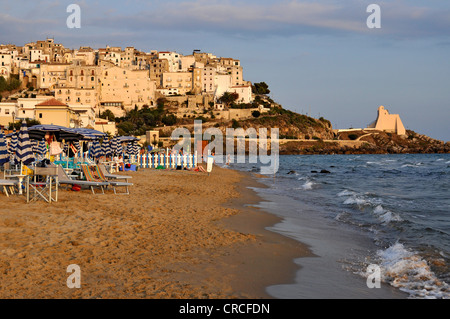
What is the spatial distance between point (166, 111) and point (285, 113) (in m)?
34.7

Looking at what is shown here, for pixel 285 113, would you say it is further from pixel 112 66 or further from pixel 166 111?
pixel 112 66

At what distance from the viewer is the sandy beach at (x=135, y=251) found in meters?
5.29

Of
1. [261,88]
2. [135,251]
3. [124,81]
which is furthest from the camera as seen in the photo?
[261,88]

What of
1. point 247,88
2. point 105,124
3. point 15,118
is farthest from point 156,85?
point 15,118

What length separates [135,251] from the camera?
274 inches

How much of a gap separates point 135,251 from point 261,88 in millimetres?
134967

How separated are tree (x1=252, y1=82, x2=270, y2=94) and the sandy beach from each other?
423ft

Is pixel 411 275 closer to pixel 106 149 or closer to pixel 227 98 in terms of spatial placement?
pixel 106 149

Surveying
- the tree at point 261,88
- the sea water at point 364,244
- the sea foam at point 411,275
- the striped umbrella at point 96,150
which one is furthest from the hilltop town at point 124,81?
the sea foam at point 411,275

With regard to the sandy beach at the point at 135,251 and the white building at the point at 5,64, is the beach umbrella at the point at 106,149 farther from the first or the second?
the white building at the point at 5,64

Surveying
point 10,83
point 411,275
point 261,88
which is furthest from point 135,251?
point 261,88

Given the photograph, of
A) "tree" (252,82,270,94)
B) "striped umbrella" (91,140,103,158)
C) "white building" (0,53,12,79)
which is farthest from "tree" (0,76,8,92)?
"striped umbrella" (91,140,103,158)

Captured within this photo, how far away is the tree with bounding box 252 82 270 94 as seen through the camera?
139 meters

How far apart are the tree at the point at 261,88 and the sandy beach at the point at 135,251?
12899cm
